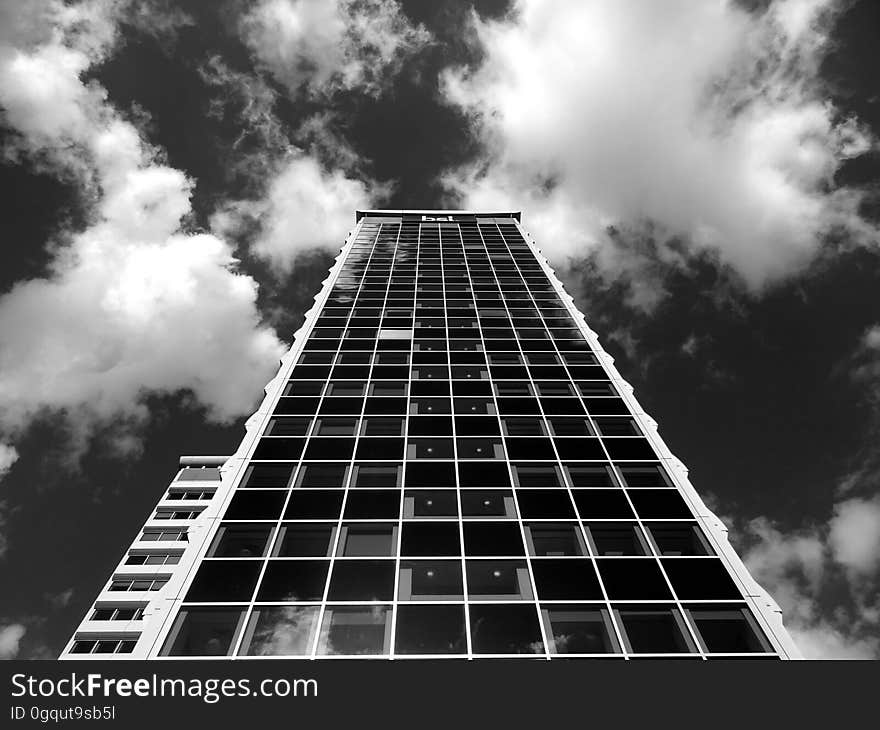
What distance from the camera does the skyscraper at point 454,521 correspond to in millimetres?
16172

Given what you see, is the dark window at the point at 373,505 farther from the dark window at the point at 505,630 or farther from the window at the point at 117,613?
the window at the point at 117,613

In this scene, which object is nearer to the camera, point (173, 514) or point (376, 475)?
point (376, 475)

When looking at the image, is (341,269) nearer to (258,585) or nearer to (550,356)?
(550,356)

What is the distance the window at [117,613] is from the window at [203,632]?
149 ft

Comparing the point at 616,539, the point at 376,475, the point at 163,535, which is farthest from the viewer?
the point at 163,535

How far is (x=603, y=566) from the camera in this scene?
18.4m

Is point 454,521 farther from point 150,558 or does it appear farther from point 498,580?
point 150,558

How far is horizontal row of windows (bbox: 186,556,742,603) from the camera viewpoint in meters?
17.3

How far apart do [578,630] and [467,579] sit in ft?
12.4

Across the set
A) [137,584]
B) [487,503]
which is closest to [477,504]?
[487,503]

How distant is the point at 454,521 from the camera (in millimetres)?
20172

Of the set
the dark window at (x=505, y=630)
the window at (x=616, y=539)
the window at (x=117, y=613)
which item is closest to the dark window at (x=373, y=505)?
the dark window at (x=505, y=630)
